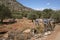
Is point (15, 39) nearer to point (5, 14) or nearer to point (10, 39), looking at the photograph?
point (10, 39)

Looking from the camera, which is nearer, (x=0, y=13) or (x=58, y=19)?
(x=0, y=13)

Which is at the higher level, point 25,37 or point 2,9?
point 2,9

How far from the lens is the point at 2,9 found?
138 ft

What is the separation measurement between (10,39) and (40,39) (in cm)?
341

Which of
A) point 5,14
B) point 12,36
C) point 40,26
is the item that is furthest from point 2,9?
point 12,36

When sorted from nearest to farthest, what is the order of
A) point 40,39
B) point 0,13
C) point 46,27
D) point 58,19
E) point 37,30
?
point 40,39
point 37,30
point 46,27
point 0,13
point 58,19

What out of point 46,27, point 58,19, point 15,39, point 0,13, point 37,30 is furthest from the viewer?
point 58,19

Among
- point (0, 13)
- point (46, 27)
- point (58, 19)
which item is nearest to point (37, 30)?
point (46, 27)

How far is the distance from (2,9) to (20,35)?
→ 27.9 meters

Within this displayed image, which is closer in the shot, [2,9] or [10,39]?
[10,39]

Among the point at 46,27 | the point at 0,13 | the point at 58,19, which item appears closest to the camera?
the point at 46,27

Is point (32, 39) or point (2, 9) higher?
point (2, 9)

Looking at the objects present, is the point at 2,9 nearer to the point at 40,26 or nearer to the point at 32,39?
the point at 40,26

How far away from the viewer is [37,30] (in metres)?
20.8
